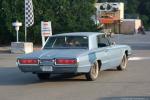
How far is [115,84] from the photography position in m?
14.5

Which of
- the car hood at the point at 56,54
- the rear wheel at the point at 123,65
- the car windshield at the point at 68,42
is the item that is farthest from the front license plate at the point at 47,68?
the rear wheel at the point at 123,65

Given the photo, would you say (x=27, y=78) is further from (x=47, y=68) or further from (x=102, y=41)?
(x=102, y=41)

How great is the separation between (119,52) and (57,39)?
241 cm

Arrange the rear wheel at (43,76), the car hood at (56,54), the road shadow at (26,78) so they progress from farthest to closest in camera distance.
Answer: the rear wheel at (43,76), the road shadow at (26,78), the car hood at (56,54)

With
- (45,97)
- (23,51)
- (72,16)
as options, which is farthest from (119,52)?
(72,16)

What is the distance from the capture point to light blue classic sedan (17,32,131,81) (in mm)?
14383

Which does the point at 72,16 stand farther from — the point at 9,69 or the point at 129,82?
the point at 129,82

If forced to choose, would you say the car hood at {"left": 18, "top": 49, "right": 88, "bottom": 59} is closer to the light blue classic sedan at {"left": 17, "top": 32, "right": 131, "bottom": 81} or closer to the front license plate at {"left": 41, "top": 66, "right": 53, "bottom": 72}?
the light blue classic sedan at {"left": 17, "top": 32, "right": 131, "bottom": 81}

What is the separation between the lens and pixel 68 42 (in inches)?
630

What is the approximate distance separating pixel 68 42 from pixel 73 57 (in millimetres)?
1694

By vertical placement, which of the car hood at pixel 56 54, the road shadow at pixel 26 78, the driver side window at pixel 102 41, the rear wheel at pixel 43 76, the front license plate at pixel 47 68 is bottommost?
the road shadow at pixel 26 78

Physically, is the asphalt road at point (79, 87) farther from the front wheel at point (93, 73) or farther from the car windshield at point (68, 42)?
the car windshield at point (68, 42)

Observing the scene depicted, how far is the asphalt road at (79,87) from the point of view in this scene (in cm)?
1225

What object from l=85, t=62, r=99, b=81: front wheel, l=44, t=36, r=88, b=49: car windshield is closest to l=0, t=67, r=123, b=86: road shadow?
l=85, t=62, r=99, b=81: front wheel
